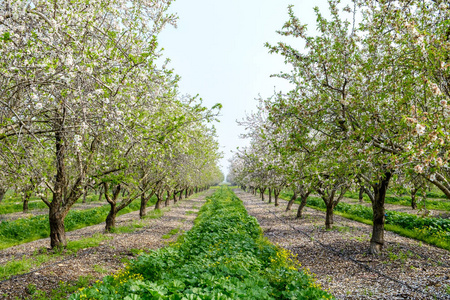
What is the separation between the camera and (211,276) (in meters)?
5.84

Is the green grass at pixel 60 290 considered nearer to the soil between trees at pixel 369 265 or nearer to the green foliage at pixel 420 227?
the soil between trees at pixel 369 265

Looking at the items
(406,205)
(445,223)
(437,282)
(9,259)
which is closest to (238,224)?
(437,282)

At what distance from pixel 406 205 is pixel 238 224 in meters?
26.6

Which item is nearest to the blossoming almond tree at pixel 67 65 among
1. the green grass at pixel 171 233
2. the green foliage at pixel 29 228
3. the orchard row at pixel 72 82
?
the orchard row at pixel 72 82

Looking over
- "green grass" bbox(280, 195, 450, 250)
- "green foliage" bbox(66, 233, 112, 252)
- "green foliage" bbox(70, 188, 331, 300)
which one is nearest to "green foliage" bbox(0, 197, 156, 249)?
"green foliage" bbox(66, 233, 112, 252)

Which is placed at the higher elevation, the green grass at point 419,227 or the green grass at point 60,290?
the green grass at point 419,227

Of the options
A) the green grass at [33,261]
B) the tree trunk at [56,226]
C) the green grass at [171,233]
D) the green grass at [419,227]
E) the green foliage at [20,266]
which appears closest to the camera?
the green foliage at [20,266]

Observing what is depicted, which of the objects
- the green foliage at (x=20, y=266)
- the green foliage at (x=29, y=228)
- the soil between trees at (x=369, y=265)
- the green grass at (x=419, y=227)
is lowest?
the green foliage at (x=29, y=228)

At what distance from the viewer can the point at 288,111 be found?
9469 millimetres

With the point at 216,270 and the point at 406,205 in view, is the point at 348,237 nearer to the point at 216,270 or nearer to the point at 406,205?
the point at 216,270

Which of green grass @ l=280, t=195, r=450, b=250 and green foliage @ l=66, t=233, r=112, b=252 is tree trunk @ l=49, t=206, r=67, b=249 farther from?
green grass @ l=280, t=195, r=450, b=250

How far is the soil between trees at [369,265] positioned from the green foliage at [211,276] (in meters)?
1.82

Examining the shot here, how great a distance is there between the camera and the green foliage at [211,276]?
5000 mm

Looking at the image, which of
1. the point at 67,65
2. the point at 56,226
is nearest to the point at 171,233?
the point at 56,226
